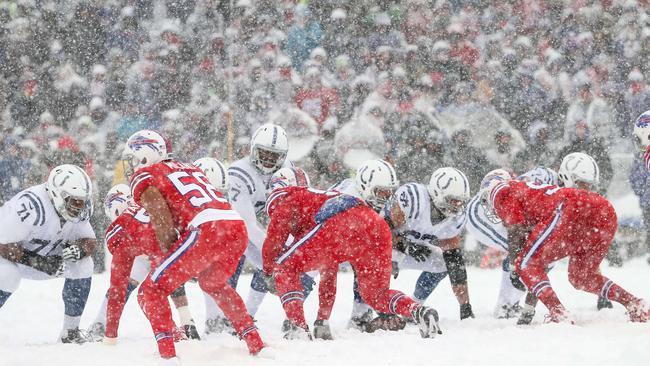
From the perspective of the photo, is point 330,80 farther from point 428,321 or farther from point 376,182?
point 428,321

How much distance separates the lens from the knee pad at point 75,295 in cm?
712

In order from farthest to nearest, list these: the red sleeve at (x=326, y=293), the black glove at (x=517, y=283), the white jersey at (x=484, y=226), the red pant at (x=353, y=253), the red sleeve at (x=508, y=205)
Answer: the white jersey at (x=484, y=226) → the black glove at (x=517, y=283) → the red sleeve at (x=508, y=205) → the red sleeve at (x=326, y=293) → the red pant at (x=353, y=253)

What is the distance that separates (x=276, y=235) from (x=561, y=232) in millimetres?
2173

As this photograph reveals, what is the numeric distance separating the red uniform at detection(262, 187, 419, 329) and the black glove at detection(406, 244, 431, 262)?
127 cm

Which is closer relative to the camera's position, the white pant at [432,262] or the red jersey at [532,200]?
the red jersey at [532,200]

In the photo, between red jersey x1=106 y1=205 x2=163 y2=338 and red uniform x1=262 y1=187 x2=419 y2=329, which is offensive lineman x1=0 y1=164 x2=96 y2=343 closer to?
red jersey x1=106 y1=205 x2=163 y2=338

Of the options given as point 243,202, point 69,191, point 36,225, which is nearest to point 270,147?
point 243,202

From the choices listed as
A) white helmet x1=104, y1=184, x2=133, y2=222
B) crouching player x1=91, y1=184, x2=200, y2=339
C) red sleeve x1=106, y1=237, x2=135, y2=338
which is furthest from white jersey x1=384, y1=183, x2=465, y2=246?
red sleeve x1=106, y1=237, x2=135, y2=338

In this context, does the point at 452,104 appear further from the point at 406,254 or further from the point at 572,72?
the point at 406,254

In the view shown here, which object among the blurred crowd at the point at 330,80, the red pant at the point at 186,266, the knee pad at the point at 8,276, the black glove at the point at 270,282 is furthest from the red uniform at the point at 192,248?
the blurred crowd at the point at 330,80

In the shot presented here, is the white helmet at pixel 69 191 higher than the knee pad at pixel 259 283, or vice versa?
the white helmet at pixel 69 191

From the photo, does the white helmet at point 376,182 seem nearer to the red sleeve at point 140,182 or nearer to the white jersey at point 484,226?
the white jersey at point 484,226

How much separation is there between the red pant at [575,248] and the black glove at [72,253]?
11.1ft

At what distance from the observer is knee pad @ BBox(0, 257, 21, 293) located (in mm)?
6879
